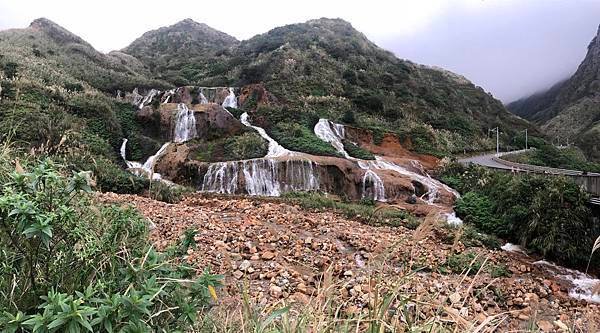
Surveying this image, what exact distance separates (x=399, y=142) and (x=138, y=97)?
753 inches

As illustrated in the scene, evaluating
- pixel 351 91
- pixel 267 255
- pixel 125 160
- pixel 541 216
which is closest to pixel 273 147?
pixel 125 160

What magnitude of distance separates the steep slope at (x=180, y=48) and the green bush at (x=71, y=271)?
1592 inches

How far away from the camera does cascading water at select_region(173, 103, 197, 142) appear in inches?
834

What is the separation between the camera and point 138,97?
101 feet

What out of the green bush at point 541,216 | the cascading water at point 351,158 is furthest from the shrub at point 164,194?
the green bush at point 541,216

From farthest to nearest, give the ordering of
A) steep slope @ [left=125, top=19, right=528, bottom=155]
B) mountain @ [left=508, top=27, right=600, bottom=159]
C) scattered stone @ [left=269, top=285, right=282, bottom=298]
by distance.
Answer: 1. mountain @ [left=508, top=27, right=600, bottom=159]
2. steep slope @ [left=125, top=19, right=528, bottom=155]
3. scattered stone @ [left=269, top=285, right=282, bottom=298]

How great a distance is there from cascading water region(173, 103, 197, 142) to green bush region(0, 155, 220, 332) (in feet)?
63.9

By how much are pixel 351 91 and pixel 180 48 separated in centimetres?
3596

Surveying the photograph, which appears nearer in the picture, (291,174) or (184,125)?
(291,174)

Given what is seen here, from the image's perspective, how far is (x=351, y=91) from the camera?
35156 millimetres

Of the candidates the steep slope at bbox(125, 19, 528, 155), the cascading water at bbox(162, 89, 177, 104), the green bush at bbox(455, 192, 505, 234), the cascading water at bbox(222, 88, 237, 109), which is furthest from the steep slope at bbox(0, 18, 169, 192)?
the green bush at bbox(455, 192, 505, 234)

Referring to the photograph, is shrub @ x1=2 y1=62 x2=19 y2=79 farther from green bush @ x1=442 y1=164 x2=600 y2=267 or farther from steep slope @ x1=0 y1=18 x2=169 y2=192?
green bush @ x1=442 y1=164 x2=600 y2=267

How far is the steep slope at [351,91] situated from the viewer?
92.9 feet

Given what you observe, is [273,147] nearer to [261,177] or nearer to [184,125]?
[261,177]
